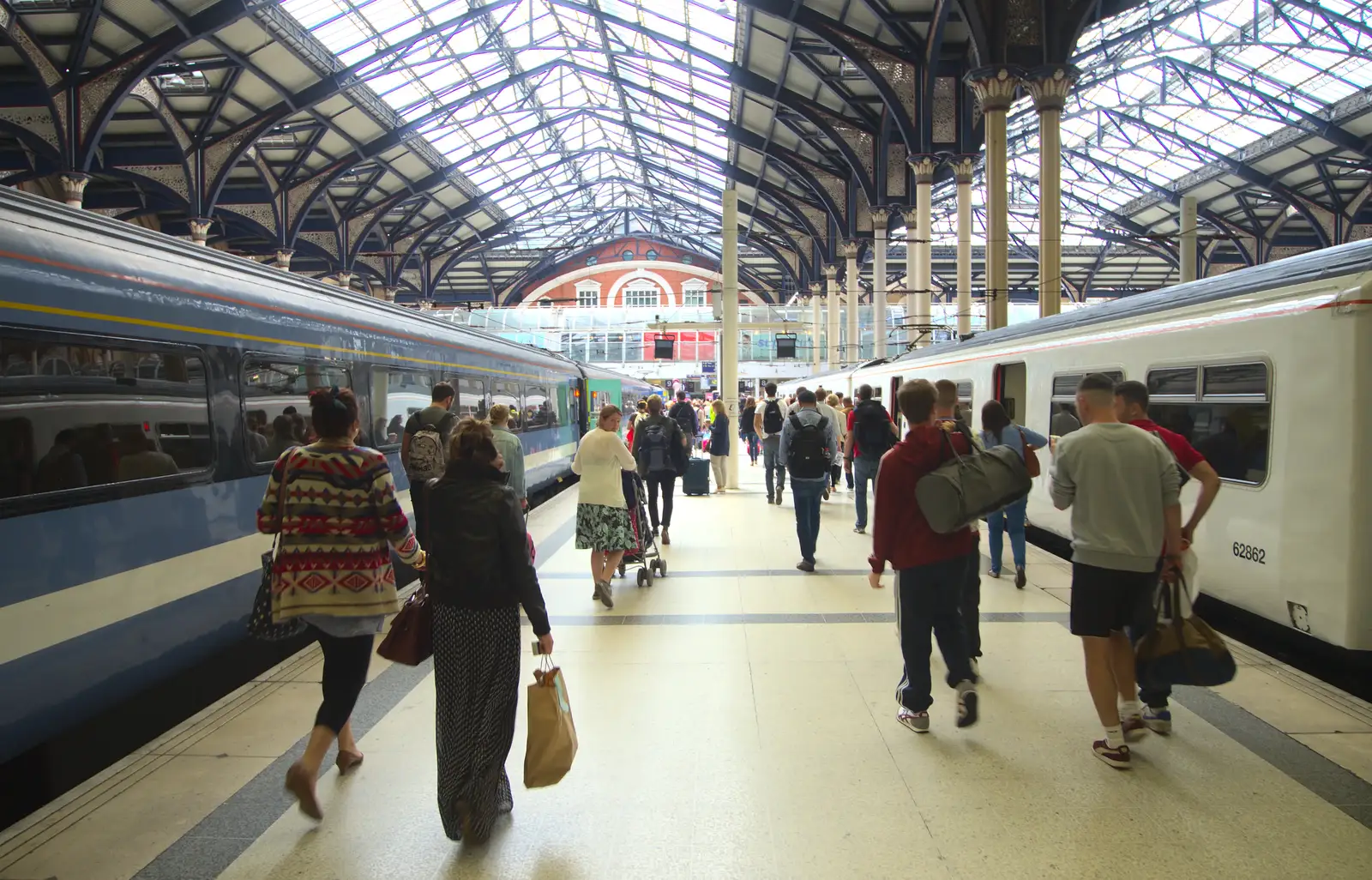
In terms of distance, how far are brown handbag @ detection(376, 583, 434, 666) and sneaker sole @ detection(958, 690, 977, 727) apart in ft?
8.14

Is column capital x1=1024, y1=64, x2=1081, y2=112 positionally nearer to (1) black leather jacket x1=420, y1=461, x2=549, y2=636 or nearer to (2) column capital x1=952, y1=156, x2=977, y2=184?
(2) column capital x1=952, y1=156, x2=977, y2=184

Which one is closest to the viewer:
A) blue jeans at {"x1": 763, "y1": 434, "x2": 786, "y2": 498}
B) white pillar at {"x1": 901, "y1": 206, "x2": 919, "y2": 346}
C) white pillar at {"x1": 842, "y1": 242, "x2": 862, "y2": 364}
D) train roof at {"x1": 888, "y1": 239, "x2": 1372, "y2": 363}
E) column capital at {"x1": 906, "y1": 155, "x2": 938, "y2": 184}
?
train roof at {"x1": 888, "y1": 239, "x2": 1372, "y2": 363}

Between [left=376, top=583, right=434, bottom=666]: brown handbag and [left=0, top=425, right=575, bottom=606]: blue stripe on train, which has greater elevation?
[left=0, top=425, right=575, bottom=606]: blue stripe on train

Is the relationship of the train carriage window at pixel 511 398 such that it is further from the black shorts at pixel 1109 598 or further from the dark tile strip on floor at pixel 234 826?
the black shorts at pixel 1109 598

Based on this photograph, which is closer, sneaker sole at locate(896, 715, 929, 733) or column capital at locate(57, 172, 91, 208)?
sneaker sole at locate(896, 715, 929, 733)

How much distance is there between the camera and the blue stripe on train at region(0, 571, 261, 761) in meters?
3.49

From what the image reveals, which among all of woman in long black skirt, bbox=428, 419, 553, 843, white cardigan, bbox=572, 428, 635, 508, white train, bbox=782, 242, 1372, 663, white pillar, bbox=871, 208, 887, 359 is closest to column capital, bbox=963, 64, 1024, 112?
white pillar, bbox=871, 208, 887, 359

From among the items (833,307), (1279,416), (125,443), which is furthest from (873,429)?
(833,307)

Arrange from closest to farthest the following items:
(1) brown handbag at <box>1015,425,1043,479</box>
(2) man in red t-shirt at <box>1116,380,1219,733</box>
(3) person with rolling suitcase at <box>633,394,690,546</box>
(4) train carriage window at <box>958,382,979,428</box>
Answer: (2) man in red t-shirt at <box>1116,380,1219,733</box>
(1) brown handbag at <box>1015,425,1043,479</box>
(3) person with rolling suitcase at <box>633,394,690,546</box>
(4) train carriage window at <box>958,382,979,428</box>

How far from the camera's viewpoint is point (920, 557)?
12.5 ft

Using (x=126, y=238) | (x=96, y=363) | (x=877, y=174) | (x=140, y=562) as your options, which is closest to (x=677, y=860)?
(x=140, y=562)

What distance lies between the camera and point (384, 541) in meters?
3.30

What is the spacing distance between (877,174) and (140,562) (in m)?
25.4

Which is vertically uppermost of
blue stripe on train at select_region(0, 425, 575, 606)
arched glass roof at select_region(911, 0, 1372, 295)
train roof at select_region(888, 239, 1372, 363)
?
arched glass roof at select_region(911, 0, 1372, 295)
